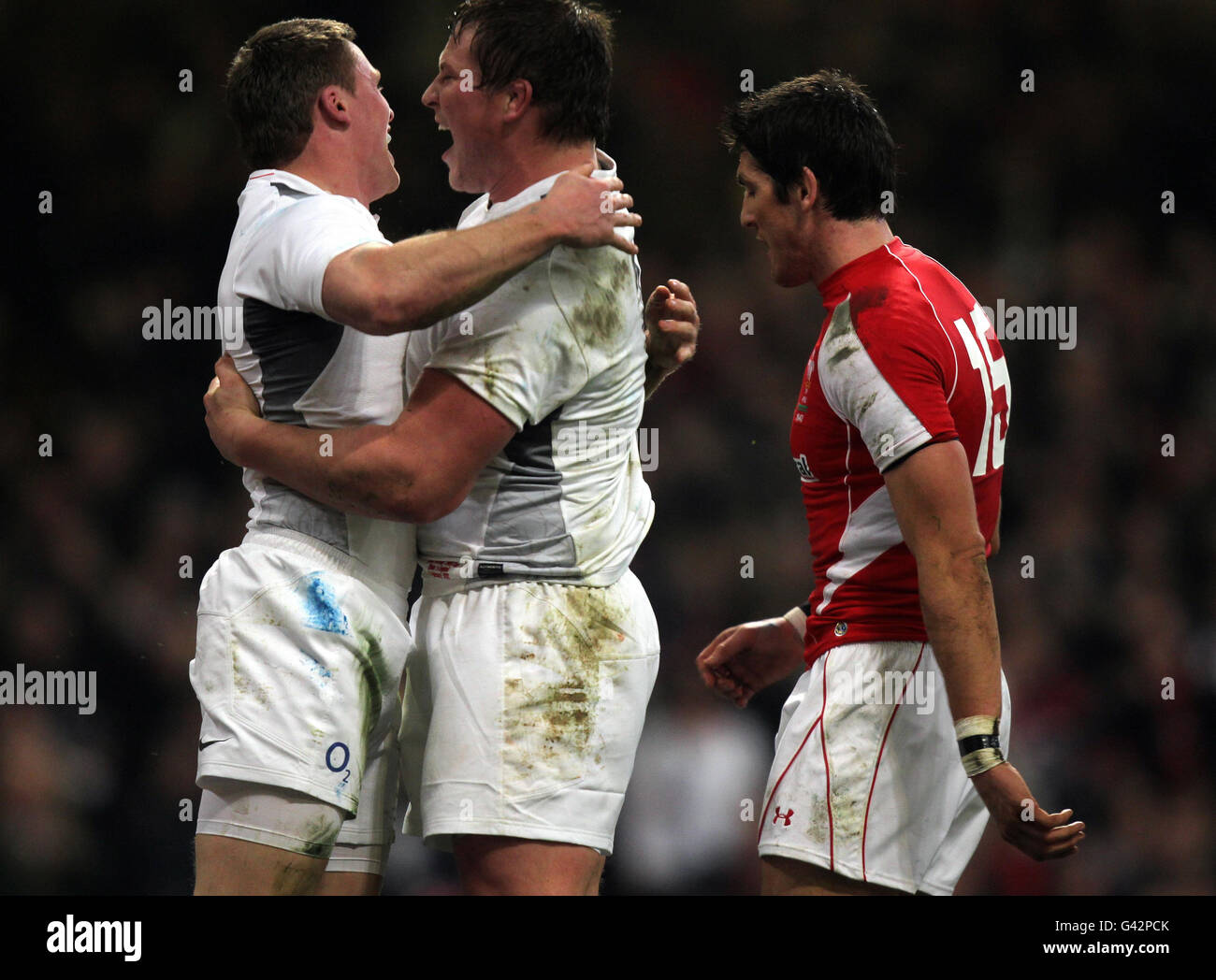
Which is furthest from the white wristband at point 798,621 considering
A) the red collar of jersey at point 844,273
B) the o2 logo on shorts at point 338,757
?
the o2 logo on shorts at point 338,757

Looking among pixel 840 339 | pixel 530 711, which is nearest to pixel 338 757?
pixel 530 711

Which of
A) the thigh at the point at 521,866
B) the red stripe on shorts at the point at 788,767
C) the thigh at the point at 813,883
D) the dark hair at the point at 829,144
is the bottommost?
the thigh at the point at 813,883

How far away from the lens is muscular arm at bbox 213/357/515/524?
7.23 feet

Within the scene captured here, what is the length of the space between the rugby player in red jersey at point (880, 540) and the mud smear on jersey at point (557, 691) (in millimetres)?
397

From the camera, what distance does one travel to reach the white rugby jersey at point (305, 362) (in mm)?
2324

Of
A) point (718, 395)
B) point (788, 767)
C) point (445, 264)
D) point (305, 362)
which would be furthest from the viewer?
point (718, 395)

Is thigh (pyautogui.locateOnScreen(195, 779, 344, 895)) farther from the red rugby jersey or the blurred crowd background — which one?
the blurred crowd background

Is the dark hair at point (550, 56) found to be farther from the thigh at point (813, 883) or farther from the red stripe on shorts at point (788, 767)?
the thigh at point (813, 883)

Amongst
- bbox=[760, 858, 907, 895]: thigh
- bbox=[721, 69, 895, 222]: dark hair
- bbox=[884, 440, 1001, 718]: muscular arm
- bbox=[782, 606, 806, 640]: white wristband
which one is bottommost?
bbox=[760, 858, 907, 895]: thigh

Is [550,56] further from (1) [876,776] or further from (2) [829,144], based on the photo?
(1) [876,776]

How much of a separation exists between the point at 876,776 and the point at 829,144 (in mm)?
1159

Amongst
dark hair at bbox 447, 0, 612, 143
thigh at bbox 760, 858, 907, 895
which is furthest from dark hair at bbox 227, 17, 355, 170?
thigh at bbox 760, 858, 907, 895

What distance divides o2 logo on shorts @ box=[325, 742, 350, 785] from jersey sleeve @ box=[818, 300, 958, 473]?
101 cm

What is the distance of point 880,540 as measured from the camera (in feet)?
8.16
